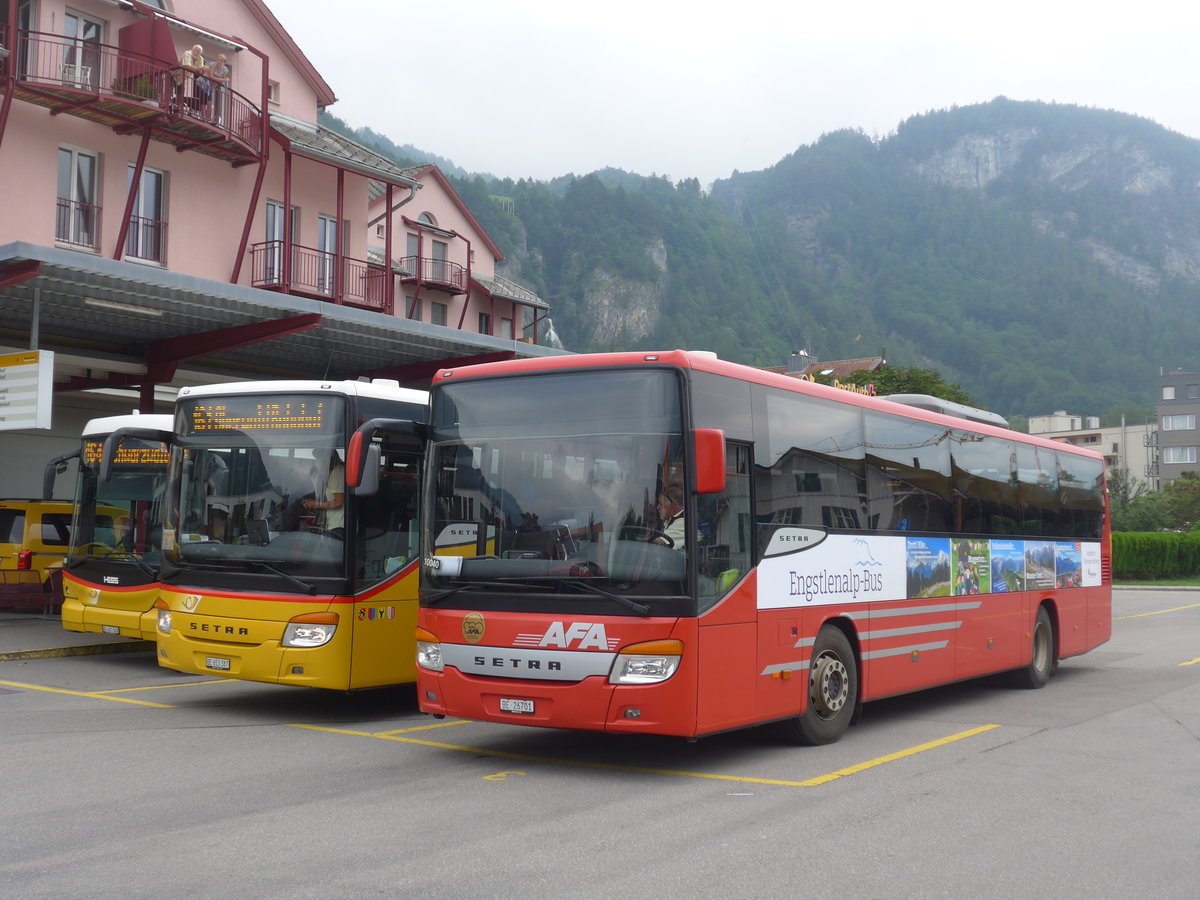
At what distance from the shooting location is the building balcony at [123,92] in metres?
23.4

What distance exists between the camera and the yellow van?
2119cm

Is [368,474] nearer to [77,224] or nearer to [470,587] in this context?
[470,587]

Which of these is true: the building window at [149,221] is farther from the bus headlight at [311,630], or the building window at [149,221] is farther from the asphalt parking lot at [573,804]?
the bus headlight at [311,630]

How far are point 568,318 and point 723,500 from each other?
407ft

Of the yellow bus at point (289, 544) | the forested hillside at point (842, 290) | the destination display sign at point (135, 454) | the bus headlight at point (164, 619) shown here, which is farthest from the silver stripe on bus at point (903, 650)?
the forested hillside at point (842, 290)

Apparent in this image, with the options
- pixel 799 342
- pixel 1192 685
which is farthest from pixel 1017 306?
pixel 1192 685

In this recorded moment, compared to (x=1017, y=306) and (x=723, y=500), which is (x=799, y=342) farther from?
(x=723, y=500)

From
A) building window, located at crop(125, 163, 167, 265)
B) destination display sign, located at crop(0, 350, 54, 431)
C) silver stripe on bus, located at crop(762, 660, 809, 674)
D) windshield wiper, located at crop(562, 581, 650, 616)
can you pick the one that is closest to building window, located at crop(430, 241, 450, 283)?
building window, located at crop(125, 163, 167, 265)

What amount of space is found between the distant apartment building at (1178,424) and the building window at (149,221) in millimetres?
114047

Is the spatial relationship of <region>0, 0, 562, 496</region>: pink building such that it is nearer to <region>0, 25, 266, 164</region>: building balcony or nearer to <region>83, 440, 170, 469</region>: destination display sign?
<region>0, 25, 266, 164</region>: building balcony

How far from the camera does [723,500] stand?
332 inches

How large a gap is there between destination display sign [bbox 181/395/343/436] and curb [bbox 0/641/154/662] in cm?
622

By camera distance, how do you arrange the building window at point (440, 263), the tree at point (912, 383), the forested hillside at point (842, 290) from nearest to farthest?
the building window at point (440, 263)
the tree at point (912, 383)
the forested hillside at point (842, 290)

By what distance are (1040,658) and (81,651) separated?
12.4 meters
